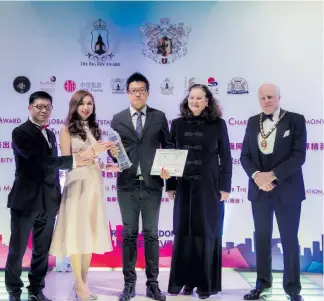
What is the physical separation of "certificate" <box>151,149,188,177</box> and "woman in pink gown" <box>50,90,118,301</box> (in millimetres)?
375

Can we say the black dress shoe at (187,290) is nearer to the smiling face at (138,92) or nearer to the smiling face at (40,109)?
the smiling face at (138,92)

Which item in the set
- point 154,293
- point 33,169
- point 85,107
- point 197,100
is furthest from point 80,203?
Result: point 197,100

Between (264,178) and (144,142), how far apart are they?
3.50ft

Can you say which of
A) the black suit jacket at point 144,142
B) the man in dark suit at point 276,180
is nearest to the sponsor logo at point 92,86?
the black suit jacket at point 144,142

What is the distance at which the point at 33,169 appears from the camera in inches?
134

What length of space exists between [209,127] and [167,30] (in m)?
1.56

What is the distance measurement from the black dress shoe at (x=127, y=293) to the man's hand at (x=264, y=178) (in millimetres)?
1421

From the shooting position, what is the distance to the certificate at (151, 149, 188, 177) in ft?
11.3

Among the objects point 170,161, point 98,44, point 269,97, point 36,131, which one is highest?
point 98,44

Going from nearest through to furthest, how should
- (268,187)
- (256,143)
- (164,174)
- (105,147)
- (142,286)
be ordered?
(105,147) < (164,174) < (268,187) < (256,143) < (142,286)

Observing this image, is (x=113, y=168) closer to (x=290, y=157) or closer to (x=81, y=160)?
(x=81, y=160)

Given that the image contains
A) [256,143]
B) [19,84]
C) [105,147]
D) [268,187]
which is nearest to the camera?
[105,147]

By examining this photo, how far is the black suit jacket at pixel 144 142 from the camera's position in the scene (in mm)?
3549

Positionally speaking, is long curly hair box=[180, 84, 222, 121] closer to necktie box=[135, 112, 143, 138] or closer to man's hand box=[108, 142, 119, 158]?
necktie box=[135, 112, 143, 138]
